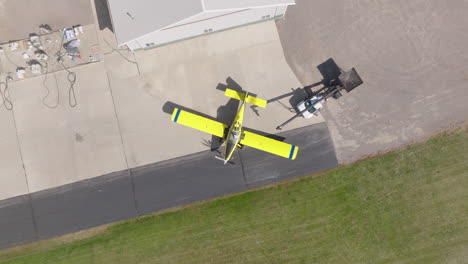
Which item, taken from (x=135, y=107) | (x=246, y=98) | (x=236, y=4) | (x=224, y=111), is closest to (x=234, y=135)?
(x=224, y=111)

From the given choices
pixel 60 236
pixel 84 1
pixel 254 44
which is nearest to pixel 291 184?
pixel 254 44

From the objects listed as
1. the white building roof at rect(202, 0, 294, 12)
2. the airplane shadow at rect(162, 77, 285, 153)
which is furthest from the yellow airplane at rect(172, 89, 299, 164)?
the white building roof at rect(202, 0, 294, 12)

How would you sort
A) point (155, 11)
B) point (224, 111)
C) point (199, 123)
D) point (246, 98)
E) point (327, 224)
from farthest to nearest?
point (224, 111), point (327, 224), point (199, 123), point (246, 98), point (155, 11)

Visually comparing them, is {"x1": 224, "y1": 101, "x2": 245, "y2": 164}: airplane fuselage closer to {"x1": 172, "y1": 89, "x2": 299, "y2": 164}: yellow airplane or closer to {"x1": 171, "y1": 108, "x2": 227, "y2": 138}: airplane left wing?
{"x1": 172, "y1": 89, "x2": 299, "y2": 164}: yellow airplane

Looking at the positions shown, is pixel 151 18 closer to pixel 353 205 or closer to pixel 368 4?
pixel 368 4

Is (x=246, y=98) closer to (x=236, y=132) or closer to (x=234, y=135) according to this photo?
(x=236, y=132)

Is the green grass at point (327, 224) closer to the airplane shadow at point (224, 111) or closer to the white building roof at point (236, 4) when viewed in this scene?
the airplane shadow at point (224, 111)

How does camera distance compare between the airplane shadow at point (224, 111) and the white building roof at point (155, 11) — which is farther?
the airplane shadow at point (224, 111)

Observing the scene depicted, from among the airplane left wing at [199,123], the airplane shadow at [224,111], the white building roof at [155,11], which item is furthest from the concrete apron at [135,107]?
the white building roof at [155,11]
